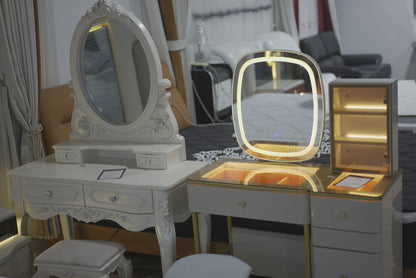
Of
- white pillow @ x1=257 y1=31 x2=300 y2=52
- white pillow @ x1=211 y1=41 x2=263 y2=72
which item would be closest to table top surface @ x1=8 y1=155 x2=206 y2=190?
white pillow @ x1=211 y1=41 x2=263 y2=72

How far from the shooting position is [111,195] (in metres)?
2.32

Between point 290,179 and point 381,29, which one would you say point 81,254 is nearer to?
point 290,179

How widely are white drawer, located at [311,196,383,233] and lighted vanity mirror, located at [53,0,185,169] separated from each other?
2.43ft

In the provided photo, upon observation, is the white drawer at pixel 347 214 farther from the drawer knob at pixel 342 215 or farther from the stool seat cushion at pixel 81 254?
the stool seat cushion at pixel 81 254

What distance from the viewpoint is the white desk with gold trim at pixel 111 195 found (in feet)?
7.32

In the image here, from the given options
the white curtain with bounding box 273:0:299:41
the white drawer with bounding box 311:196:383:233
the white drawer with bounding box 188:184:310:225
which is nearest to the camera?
the white drawer with bounding box 311:196:383:233

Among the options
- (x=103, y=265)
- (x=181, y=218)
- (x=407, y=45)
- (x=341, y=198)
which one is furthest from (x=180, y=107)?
(x=407, y=45)

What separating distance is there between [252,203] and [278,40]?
3957 mm

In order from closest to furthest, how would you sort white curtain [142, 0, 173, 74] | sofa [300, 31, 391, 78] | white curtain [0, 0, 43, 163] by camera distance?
white curtain [0, 0, 43, 163], white curtain [142, 0, 173, 74], sofa [300, 31, 391, 78]

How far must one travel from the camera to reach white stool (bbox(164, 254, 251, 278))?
1939 mm

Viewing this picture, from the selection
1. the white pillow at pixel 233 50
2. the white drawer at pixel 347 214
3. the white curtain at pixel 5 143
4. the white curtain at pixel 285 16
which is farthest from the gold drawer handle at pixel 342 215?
the white curtain at pixel 285 16

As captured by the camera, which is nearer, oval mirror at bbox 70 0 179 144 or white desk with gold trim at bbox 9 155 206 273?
white desk with gold trim at bbox 9 155 206 273

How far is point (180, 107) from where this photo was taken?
3832 mm

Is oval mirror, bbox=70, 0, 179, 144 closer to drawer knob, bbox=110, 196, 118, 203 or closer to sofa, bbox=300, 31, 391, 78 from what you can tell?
drawer knob, bbox=110, 196, 118, 203
